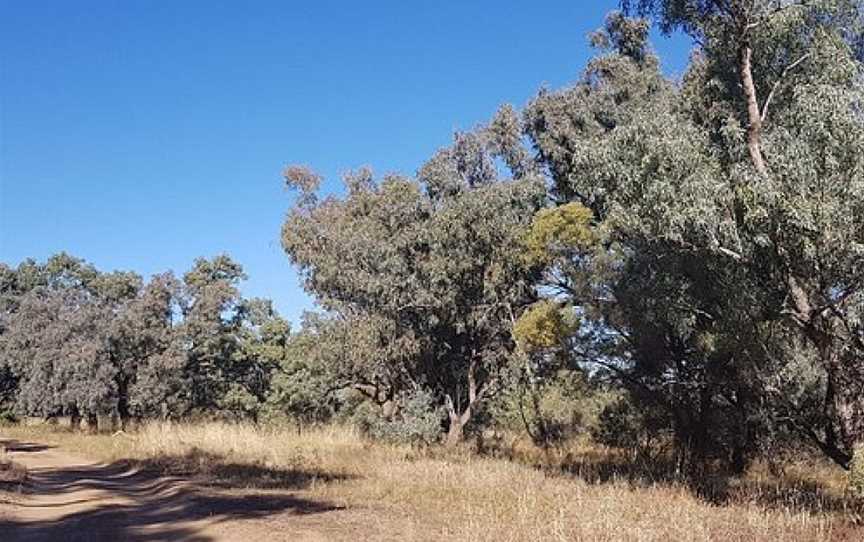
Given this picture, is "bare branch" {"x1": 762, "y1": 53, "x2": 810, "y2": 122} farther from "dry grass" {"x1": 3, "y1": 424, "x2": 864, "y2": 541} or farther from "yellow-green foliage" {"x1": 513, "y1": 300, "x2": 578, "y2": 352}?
"yellow-green foliage" {"x1": 513, "y1": 300, "x2": 578, "y2": 352}

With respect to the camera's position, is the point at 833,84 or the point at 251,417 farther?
the point at 251,417

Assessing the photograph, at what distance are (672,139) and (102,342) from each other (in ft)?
107

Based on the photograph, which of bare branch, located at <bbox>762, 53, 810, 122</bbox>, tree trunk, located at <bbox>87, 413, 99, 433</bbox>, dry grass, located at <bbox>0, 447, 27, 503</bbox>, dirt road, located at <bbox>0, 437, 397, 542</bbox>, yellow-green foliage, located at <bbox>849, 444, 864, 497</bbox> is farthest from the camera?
tree trunk, located at <bbox>87, 413, 99, 433</bbox>

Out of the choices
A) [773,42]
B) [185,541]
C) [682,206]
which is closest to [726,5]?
Result: [773,42]

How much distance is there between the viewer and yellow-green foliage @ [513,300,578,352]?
2045 centimetres

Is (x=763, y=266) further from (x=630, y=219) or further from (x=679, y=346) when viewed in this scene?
(x=679, y=346)

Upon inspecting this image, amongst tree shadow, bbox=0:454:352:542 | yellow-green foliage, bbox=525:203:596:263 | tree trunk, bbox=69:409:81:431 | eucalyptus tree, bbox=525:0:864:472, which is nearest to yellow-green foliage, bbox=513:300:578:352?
yellow-green foliage, bbox=525:203:596:263

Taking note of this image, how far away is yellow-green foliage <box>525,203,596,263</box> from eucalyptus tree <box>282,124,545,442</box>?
1.14 metres

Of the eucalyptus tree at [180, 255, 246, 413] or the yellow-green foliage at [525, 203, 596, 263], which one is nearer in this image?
the yellow-green foliage at [525, 203, 596, 263]

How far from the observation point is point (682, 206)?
468 inches

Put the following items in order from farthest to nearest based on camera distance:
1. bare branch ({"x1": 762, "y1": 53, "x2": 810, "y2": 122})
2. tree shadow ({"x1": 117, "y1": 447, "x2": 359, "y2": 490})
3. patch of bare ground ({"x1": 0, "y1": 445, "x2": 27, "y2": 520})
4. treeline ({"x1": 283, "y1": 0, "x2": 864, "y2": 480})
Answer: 1. tree shadow ({"x1": 117, "y1": 447, "x2": 359, "y2": 490})
2. patch of bare ground ({"x1": 0, "y1": 445, "x2": 27, "y2": 520})
3. bare branch ({"x1": 762, "y1": 53, "x2": 810, "y2": 122})
4. treeline ({"x1": 283, "y1": 0, "x2": 864, "y2": 480})

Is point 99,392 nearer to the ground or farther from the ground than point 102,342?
nearer to the ground

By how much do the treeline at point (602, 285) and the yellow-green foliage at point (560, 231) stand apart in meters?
0.06

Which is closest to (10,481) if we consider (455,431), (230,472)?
(230,472)
